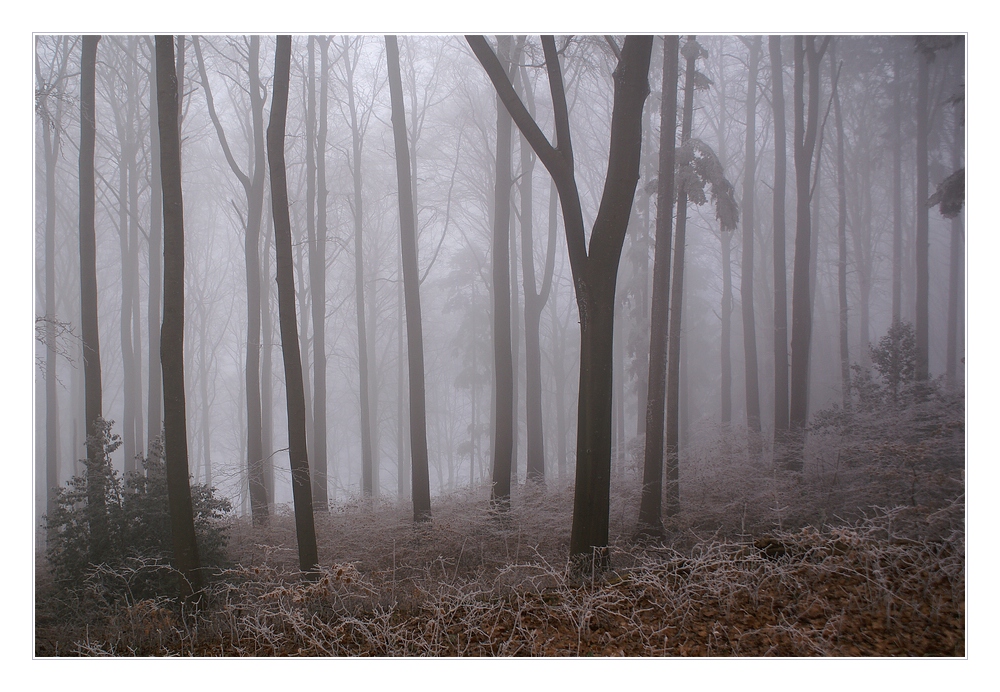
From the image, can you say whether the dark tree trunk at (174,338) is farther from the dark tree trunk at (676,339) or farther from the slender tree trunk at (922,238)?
the slender tree trunk at (922,238)

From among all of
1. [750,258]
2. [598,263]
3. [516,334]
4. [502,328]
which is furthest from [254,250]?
[750,258]

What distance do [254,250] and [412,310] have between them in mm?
2340

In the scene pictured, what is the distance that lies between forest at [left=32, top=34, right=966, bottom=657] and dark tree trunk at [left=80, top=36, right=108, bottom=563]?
24 mm

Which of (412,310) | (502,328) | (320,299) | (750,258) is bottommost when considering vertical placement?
(502,328)

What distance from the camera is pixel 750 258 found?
707cm

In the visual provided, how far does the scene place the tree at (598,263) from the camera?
377 centimetres

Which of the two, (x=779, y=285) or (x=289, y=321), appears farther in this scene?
(x=779, y=285)

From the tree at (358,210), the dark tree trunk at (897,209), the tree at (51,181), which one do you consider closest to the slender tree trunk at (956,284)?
the dark tree trunk at (897,209)

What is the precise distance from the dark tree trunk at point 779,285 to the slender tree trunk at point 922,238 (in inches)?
64.4

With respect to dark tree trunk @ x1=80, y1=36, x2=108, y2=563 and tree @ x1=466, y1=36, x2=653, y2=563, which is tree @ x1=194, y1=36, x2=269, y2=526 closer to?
dark tree trunk @ x1=80, y1=36, x2=108, y2=563

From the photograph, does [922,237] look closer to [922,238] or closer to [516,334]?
[922,238]

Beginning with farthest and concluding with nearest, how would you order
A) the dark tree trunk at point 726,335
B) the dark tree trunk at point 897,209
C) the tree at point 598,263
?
1. the dark tree trunk at point 726,335
2. the dark tree trunk at point 897,209
3. the tree at point 598,263
